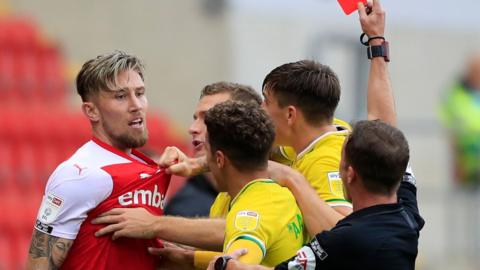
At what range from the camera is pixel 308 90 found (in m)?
6.41

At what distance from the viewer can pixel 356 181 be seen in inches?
225

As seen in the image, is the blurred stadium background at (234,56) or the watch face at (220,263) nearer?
the watch face at (220,263)

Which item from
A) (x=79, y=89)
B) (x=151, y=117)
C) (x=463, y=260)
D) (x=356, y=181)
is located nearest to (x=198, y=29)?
(x=151, y=117)

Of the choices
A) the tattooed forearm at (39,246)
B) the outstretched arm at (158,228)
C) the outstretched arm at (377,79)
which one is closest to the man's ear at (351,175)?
the outstretched arm at (377,79)

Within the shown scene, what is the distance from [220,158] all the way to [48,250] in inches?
39.3

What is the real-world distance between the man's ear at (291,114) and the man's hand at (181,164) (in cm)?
49

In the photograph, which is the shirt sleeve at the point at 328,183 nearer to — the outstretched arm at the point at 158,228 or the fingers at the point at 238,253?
the outstretched arm at the point at 158,228

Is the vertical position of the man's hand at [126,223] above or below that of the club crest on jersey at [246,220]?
below

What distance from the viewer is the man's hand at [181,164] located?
6562mm

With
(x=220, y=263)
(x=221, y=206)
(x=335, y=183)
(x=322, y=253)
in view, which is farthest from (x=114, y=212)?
(x=322, y=253)

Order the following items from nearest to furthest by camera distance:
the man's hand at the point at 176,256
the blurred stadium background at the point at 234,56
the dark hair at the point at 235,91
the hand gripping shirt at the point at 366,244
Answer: the hand gripping shirt at the point at 366,244 → the man's hand at the point at 176,256 → the dark hair at the point at 235,91 → the blurred stadium background at the point at 234,56

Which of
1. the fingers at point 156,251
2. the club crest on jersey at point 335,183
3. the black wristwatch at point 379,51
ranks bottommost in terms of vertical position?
the fingers at point 156,251

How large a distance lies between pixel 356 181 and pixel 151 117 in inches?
402

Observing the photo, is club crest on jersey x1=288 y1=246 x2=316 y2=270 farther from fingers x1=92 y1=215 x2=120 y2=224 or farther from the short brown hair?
the short brown hair
